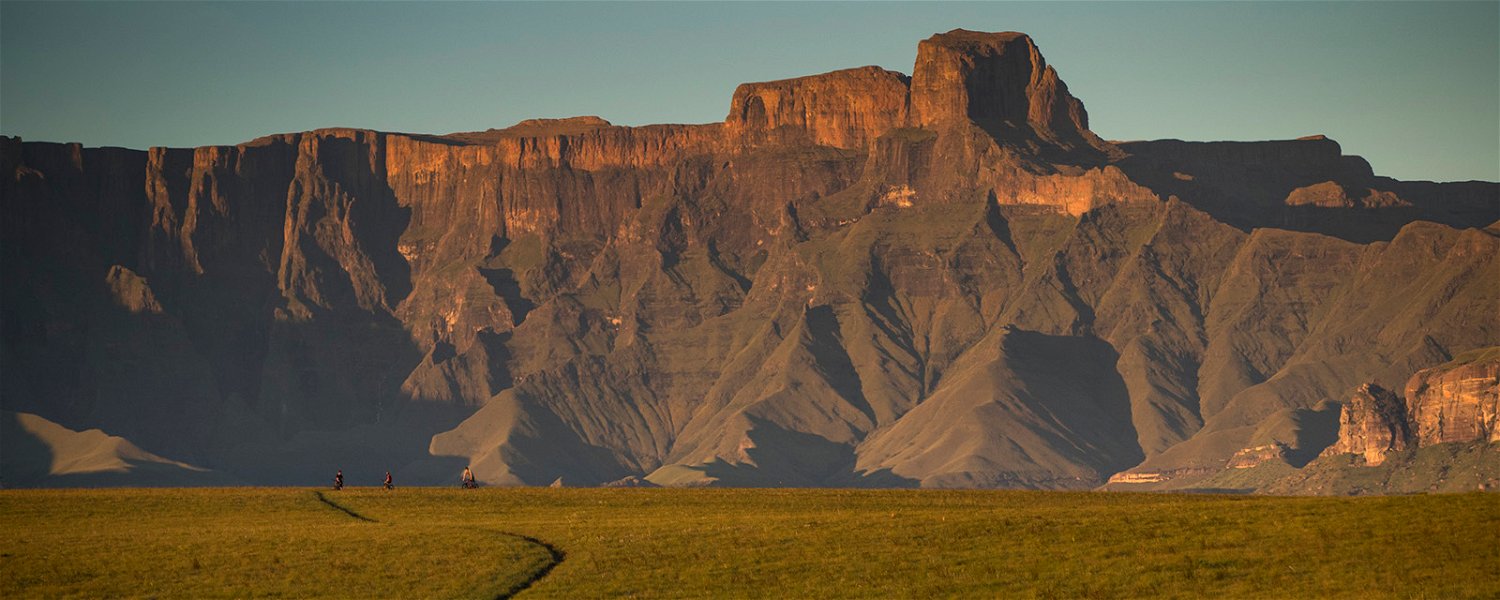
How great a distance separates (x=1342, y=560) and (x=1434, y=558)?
129 inches

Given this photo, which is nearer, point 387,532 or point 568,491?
point 387,532

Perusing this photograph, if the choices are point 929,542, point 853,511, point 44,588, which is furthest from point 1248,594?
point 44,588

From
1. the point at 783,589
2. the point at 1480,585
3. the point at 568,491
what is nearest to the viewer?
the point at 1480,585

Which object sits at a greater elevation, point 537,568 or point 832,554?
point 832,554

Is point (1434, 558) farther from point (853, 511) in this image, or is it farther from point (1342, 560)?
point (853, 511)

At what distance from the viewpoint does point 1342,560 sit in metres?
92.0

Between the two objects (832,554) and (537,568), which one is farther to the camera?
(832,554)

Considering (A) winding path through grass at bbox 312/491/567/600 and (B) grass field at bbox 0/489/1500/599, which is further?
(A) winding path through grass at bbox 312/491/567/600

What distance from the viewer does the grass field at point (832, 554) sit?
90.9m

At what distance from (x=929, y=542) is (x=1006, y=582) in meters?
8.92

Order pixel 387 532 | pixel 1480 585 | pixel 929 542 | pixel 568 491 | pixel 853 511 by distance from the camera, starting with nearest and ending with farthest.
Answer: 1. pixel 1480 585
2. pixel 929 542
3. pixel 387 532
4. pixel 853 511
5. pixel 568 491

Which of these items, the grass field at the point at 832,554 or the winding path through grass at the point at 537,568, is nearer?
the grass field at the point at 832,554

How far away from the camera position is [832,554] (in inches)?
3875

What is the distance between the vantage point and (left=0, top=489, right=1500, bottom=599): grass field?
298 feet
